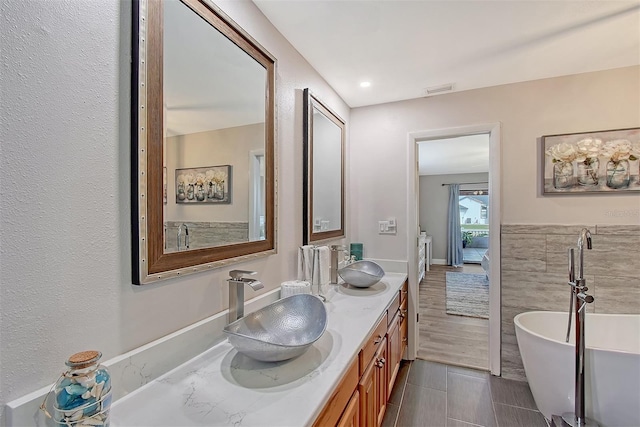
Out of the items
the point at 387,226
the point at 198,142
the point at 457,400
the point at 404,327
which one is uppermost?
the point at 198,142

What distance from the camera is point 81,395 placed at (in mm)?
616

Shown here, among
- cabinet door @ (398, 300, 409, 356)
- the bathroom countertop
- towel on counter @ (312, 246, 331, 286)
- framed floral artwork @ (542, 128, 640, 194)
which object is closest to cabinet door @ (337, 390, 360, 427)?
the bathroom countertop

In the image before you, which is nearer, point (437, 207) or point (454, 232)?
point (454, 232)

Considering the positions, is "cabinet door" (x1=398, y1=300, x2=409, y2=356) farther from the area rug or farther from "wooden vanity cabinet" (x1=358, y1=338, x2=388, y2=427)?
the area rug

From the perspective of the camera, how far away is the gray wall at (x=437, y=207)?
7.33 meters

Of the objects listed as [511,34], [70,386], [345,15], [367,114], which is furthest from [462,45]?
[70,386]

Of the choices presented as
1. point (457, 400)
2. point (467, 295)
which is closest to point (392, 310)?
point (457, 400)

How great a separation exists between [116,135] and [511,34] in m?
2.08

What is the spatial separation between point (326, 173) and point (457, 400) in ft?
6.23

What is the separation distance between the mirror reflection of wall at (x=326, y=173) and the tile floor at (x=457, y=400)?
4.42 ft

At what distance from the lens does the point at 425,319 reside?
3545mm

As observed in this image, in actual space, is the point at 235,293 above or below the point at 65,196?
below

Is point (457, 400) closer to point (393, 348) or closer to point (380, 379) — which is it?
point (393, 348)

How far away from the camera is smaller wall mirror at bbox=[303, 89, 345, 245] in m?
1.89
